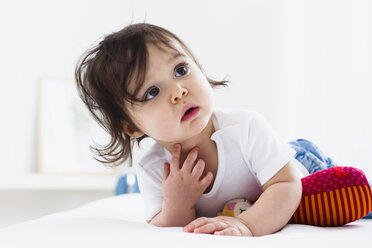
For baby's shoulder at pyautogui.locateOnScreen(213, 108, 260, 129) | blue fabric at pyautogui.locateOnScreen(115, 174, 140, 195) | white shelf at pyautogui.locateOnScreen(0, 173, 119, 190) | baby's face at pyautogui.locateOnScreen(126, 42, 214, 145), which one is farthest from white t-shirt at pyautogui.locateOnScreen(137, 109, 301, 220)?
white shelf at pyautogui.locateOnScreen(0, 173, 119, 190)

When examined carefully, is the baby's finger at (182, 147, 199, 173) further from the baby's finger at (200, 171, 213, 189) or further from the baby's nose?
the baby's nose

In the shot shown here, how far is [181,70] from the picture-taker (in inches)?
38.1

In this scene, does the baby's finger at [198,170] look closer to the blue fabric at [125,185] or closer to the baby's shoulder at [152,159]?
the baby's shoulder at [152,159]

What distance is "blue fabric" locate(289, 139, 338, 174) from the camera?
1.28 metres

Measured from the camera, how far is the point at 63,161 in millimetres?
2711

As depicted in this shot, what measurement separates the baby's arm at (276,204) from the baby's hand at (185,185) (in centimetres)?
15

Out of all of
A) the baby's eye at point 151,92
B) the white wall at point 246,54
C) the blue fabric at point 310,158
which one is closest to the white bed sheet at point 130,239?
the baby's eye at point 151,92

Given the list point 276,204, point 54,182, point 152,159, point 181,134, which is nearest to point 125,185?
point 54,182

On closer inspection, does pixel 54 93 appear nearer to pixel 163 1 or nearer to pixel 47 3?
pixel 47 3

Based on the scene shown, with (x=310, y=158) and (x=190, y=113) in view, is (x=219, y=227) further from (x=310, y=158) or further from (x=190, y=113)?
(x=310, y=158)

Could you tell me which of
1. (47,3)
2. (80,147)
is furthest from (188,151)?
(47,3)

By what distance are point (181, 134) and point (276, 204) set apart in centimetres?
25

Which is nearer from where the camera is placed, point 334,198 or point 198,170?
point 334,198

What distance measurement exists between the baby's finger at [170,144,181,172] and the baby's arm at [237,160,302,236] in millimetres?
208
